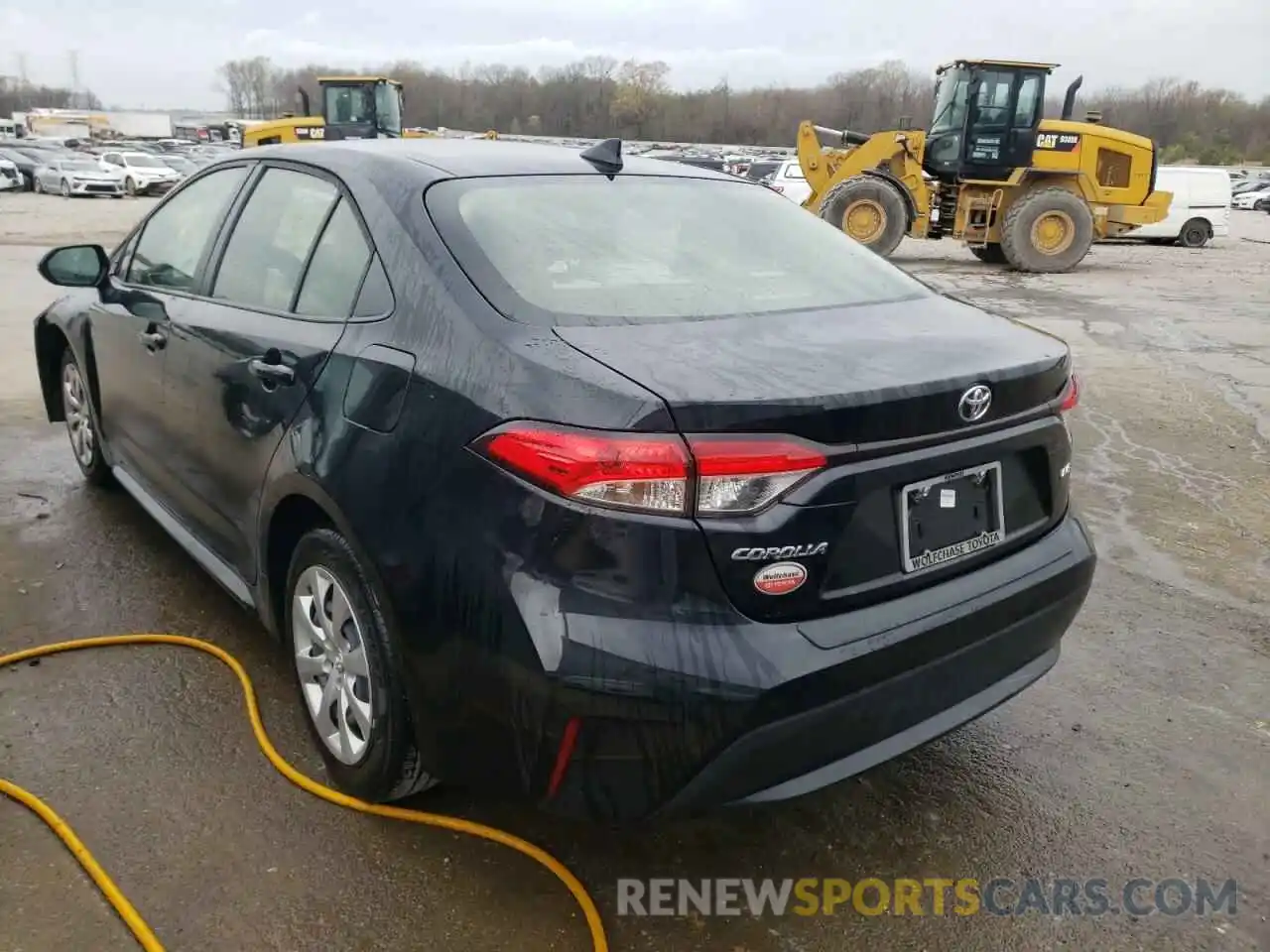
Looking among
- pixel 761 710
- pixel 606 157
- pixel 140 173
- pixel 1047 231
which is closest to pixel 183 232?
pixel 606 157

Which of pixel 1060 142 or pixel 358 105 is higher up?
pixel 358 105

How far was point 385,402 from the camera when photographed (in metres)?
2.22

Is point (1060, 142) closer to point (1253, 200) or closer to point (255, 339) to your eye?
point (255, 339)

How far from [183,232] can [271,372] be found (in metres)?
1.27

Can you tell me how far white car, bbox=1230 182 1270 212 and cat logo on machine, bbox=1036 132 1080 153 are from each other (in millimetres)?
30227

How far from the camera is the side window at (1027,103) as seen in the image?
53.9 ft

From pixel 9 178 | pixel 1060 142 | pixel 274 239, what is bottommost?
pixel 9 178

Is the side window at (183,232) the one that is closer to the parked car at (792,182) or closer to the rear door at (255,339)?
the rear door at (255,339)

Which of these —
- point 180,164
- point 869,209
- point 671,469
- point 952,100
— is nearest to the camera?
point 671,469

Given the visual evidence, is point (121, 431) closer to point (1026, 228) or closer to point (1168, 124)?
point (1026, 228)

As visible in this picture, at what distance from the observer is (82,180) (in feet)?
97.8

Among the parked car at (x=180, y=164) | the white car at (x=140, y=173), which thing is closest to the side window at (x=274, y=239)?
the white car at (x=140, y=173)

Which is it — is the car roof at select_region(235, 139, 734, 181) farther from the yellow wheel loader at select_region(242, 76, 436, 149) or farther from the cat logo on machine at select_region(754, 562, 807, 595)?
the yellow wheel loader at select_region(242, 76, 436, 149)

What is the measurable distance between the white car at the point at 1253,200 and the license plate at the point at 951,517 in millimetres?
47432
